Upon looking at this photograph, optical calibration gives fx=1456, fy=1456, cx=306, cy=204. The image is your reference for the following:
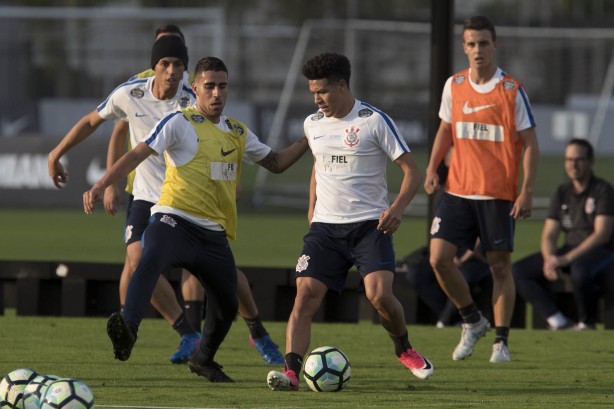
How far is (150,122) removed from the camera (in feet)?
31.8

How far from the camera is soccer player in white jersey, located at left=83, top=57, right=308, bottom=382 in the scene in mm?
8125

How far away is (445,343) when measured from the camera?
10914 mm

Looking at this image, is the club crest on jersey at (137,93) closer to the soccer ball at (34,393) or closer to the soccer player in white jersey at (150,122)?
A: the soccer player in white jersey at (150,122)

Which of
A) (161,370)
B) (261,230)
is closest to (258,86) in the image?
(261,230)

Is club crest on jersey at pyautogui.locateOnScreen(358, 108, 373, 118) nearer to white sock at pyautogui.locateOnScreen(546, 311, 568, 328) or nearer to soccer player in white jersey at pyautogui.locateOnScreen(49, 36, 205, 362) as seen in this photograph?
soccer player in white jersey at pyautogui.locateOnScreen(49, 36, 205, 362)

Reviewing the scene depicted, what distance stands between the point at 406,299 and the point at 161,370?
11.9 ft

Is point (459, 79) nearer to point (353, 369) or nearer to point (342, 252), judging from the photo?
point (342, 252)

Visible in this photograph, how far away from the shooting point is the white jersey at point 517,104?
32.0ft

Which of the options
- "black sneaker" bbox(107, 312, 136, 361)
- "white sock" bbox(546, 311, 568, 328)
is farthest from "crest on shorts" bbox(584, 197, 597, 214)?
"black sneaker" bbox(107, 312, 136, 361)

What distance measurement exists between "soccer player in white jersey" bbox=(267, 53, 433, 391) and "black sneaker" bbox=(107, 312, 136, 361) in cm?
110

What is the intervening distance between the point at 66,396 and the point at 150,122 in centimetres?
343

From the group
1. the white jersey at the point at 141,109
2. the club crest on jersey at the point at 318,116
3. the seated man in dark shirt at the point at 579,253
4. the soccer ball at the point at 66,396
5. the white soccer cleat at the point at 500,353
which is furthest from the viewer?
the seated man in dark shirt at the point at 579,253

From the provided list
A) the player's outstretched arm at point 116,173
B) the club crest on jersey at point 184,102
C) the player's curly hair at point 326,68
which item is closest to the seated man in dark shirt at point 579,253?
the club crest on jersey at point 184,102

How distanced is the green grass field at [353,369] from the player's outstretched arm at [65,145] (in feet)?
3.89
